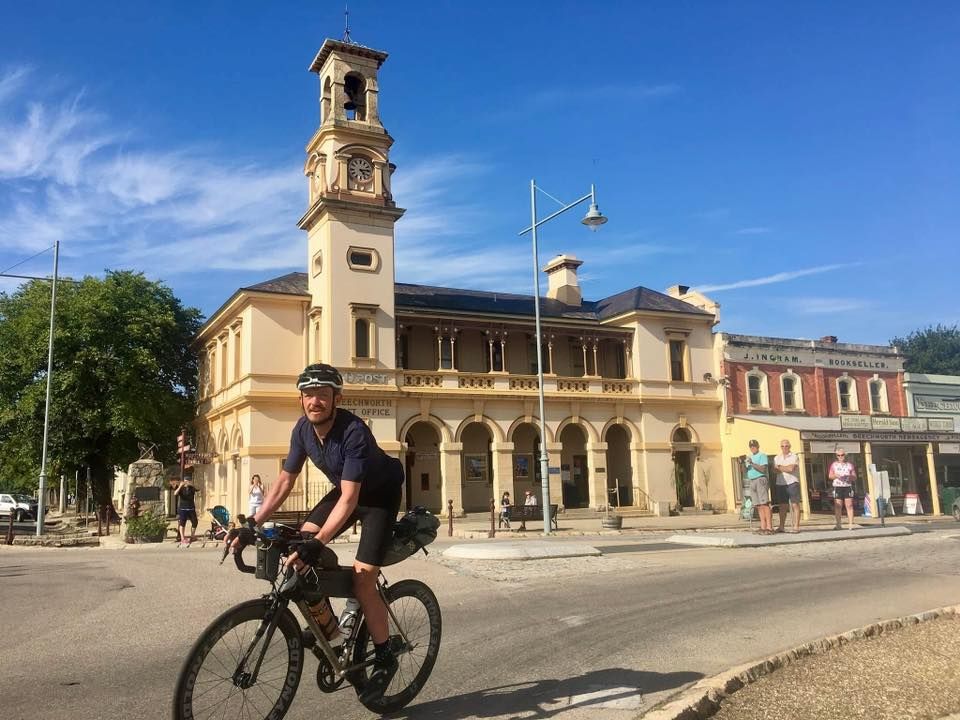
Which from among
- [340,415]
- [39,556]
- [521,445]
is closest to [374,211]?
[521,445]

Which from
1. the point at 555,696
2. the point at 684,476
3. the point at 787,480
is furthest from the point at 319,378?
the point at 684,476

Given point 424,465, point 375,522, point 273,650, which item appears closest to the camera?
point 273,650

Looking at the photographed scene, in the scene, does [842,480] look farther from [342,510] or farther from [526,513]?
[342,510]

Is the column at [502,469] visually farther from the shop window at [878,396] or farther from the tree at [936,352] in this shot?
the tree at [936,352]

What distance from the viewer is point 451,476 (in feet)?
107

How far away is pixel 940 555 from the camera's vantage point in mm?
14500

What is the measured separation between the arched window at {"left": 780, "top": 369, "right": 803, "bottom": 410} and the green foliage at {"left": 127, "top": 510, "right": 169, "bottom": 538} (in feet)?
98.8

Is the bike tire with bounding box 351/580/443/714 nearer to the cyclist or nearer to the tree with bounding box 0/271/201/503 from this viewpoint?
the cyclist

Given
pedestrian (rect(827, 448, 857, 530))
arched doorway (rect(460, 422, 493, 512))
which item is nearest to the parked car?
arched doorway (rect(460, 422, 493, 512))

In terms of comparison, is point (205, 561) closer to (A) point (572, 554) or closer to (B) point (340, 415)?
(A) point (572, 554)

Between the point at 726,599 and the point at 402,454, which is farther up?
the point at 402,454

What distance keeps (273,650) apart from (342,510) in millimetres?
806

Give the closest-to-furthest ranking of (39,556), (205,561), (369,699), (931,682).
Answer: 1. (369,699)
2. (931,682)
3. (205,561)
4. (39,556)

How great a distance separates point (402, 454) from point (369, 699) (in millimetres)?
27905
